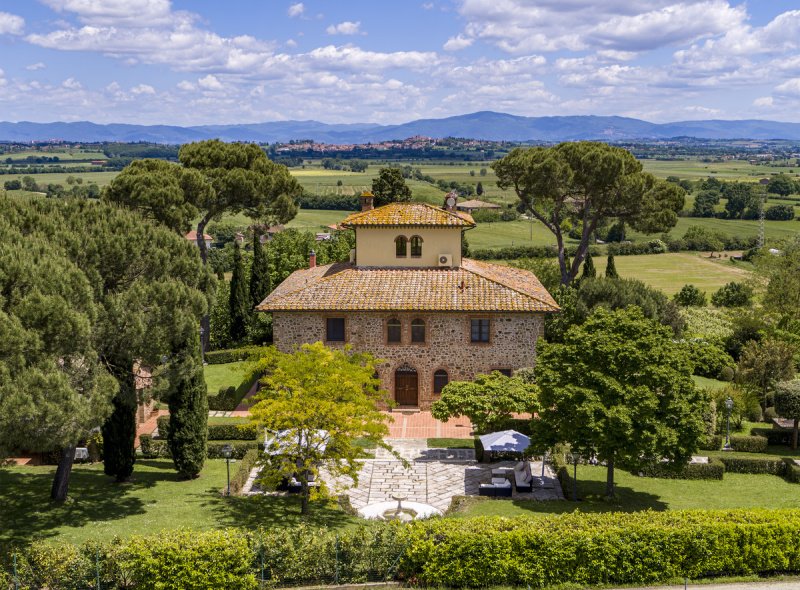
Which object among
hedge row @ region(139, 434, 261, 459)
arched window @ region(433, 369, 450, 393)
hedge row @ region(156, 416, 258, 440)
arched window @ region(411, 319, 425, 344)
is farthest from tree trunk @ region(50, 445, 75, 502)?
arched window @ region(433, 369, 450, 393)

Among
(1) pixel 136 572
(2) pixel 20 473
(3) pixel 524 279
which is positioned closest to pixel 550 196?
(3) pixel 524 279

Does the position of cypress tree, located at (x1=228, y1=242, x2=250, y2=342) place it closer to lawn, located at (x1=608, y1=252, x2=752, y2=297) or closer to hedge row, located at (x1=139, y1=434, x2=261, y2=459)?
hedge row, located at (x1=139, y1=434, x2=261, y2=459)

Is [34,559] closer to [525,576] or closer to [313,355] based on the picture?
[313,355]

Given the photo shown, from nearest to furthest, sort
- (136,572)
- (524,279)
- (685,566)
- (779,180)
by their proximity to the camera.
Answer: (136,572)
(685,566)
(524,279)
(779,180)

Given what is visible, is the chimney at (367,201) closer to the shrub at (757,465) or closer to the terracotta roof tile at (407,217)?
the terracotta roof tile at (407,217)

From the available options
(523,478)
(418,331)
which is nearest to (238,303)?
(418,331)
